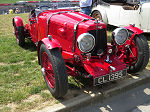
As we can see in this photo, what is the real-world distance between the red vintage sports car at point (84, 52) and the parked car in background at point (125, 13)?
2.91 m

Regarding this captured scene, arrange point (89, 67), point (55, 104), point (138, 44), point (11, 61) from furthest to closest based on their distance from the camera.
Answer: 1. point (11, 61)
2. point (138, 44)
3. point (89, 67)
4. point (55, 104)

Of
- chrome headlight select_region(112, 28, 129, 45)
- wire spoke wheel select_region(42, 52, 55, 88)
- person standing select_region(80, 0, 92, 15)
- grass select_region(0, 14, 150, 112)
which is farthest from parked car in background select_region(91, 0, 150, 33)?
wire spoke wheel select_region(42, 52, 55, 88)

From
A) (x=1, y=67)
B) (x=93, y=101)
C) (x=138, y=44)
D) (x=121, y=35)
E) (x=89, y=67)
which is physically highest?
(x=121, y=35)

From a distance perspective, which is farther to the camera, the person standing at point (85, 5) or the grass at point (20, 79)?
the person standing at point (85, 5)

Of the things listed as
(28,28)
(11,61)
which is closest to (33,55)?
(11,61)

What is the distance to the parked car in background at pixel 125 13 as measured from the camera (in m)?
6.13

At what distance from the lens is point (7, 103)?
2814 mm

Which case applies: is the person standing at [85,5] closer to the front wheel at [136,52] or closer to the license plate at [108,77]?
the front wheel at [136,52]

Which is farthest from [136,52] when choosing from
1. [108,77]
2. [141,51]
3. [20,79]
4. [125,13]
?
[125,13]

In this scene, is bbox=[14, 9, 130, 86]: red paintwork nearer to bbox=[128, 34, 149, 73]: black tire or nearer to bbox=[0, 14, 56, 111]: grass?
bbox=[128, 34, 149, 73]: black tire

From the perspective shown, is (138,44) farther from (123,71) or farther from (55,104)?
(55,104)

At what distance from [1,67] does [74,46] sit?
6.58 feet

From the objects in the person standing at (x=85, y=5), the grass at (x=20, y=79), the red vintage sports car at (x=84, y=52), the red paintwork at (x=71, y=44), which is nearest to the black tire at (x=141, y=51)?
the red vintage sports car at (x=84, y=52)

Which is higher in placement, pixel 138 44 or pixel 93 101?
pixel 138 44
